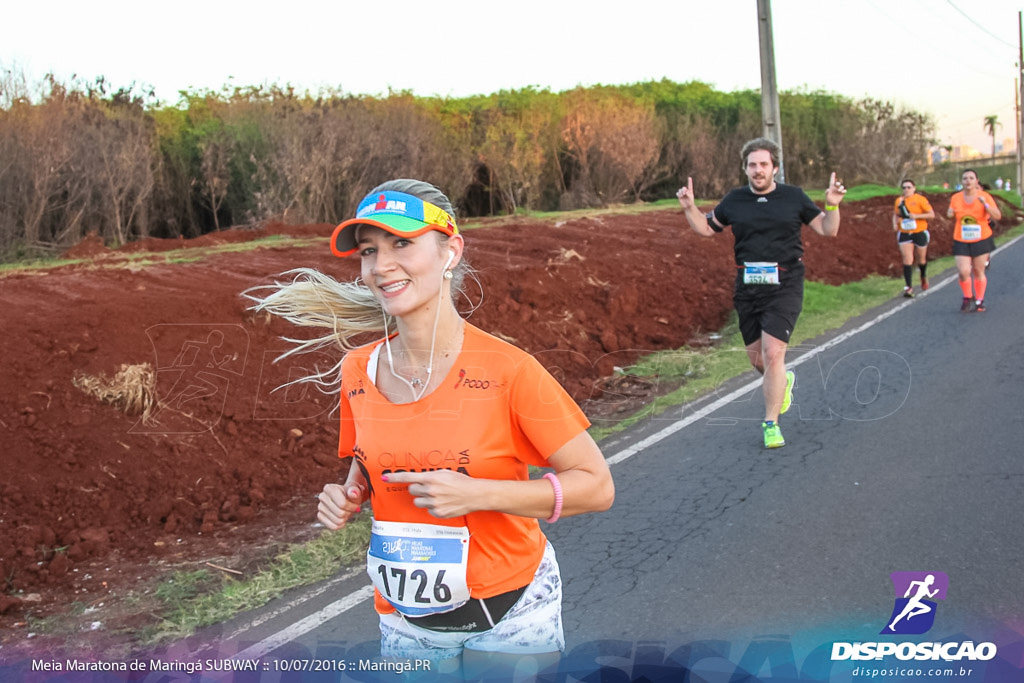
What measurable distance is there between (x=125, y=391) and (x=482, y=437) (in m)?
5.79

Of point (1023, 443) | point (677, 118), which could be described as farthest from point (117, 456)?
point (677, 118)

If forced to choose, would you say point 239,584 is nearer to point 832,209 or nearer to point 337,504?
point 337,504

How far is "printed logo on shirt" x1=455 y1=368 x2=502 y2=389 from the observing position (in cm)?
236

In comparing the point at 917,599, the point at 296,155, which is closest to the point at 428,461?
the point at 917,599

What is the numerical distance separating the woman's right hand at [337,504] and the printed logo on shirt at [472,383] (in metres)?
0.45

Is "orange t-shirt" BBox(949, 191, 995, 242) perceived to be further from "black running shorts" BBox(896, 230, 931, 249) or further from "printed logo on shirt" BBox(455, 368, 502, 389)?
"printed logo on shirt" BBox(455, 368, 502, 389)

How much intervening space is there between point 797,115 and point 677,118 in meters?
11.9

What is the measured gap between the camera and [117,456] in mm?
6746

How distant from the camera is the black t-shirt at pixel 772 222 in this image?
7.19 metres

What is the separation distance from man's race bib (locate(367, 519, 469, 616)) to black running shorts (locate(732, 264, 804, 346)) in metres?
5.15

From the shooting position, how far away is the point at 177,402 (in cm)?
755

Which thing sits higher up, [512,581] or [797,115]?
[797,115]

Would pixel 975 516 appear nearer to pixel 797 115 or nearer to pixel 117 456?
pixel 117 456

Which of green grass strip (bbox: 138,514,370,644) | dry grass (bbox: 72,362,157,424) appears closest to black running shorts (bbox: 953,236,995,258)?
green grass strip (bbox: 138,514,370,644)
